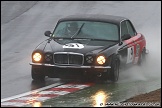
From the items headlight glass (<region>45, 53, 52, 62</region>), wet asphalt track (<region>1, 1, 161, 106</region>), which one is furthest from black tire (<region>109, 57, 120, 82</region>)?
headlight glass (<region>45, 53, 52, 62</region>)

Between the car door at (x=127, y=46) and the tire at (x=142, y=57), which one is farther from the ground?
the car door at (x=127, y=46)

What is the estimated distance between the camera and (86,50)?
13641 millimetres

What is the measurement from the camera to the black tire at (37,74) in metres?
13.7

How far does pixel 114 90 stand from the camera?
12.8 meters

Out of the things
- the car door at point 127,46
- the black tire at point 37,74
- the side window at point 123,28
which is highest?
the side window at point 123,28

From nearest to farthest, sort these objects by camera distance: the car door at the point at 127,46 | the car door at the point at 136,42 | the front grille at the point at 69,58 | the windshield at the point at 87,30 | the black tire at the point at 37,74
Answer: the front grille at the point at 69,58 → the black tire at the point at 37,74 → the car door at the point at 127,46 → the windshield at the point at 87,30 → the car door at the point at 136,42

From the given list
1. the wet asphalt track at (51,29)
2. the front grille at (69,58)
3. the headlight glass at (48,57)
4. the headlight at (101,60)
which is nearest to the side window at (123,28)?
the wet asphalt track at (51,29)

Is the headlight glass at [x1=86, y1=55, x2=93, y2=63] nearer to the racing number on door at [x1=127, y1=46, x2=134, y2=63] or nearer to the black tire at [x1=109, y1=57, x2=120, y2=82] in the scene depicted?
the black tire at [x1=109, y1=57, x2=120, y2=82]

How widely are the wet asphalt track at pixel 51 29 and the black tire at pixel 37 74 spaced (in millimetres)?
146

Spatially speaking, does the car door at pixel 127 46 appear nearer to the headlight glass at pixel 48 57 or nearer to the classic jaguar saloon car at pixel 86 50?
the classic jaguar saloon car at pixel 86 50

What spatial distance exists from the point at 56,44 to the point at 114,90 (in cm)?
202

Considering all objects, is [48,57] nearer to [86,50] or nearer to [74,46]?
[74,46]

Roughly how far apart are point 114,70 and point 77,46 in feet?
3.15

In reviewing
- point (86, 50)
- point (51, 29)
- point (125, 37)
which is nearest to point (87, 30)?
point (125, 37)
